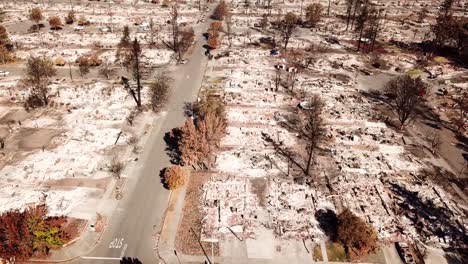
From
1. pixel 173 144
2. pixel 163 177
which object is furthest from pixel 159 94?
pixel 163 177

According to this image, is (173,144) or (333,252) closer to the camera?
(333,252)

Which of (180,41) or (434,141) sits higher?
(180,41)

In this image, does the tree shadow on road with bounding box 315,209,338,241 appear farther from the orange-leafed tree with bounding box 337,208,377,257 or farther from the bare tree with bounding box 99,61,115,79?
the bare tree with bounding box 99,61,115,79

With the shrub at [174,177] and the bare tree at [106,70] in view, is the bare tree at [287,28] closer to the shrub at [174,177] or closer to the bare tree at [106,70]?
the bare tree at [106,70]

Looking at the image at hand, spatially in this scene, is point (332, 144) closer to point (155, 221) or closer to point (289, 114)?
point (289, 114)

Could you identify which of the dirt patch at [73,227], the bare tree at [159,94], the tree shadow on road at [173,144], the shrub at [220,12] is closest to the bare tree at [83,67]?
the bare tree at [159,94]

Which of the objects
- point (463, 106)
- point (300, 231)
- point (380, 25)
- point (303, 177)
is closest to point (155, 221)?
point (300, 231)

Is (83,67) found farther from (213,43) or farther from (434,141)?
(434,141)
